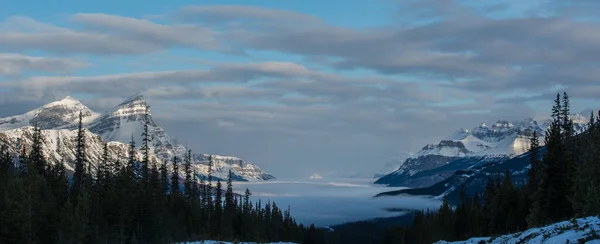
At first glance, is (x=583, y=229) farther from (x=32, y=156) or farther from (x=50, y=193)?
(x=32, y=156)

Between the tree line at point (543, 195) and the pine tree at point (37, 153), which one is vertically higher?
the pine tree at point (37, 153)

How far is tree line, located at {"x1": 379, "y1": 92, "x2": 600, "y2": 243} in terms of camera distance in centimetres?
6600

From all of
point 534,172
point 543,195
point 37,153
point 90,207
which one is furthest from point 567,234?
point 37,153

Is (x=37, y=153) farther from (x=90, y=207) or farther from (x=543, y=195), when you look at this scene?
(x=543, y=195)

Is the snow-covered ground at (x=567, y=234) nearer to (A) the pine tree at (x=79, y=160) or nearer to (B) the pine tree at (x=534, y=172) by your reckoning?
(B) the pine tree at (x=534, y=172)

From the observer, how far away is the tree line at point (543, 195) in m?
66.0

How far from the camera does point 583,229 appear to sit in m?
29.8

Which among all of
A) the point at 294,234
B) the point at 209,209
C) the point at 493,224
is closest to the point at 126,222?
the point at 209,209

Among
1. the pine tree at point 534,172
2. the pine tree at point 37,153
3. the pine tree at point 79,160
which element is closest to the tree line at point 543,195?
the pine tree at point 534,172

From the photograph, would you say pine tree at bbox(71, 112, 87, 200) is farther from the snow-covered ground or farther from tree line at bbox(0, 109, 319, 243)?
the snow-covered ground

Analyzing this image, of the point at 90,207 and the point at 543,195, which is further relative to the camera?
the point at 90,207

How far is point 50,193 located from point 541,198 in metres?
59.3

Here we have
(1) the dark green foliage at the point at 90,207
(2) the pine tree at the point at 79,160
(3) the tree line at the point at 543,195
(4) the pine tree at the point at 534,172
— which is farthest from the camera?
(2) the pine tree at the point at 79,160

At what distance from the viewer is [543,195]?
77938 mm
